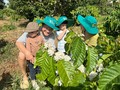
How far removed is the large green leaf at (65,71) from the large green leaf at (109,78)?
0.28 metres

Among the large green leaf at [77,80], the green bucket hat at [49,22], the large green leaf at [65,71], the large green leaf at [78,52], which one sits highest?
the green bucket hat at [49,22]

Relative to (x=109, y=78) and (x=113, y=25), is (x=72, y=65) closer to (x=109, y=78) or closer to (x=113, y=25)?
(x=109, y=78)

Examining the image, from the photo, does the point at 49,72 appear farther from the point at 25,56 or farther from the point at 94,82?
the point at 25,56

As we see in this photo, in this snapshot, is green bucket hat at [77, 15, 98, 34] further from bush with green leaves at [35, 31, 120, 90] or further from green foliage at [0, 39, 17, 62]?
green foliage at [0, 39, 17, 62]

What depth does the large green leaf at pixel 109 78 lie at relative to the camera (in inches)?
47.3

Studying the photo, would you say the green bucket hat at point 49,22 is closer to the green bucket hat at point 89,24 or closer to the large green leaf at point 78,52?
the green bucket hat at point 89,24

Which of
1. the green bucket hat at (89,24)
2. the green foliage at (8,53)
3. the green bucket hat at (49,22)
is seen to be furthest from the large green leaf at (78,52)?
the green foliage at (8,53)

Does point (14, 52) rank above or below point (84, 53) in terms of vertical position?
below

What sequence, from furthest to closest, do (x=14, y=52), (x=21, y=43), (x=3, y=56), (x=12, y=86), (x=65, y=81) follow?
Result: (x=14, y=52) < (x=3, y=56) < (x=12, y=86) < (x=21, y=43) < (x=65, y=81)

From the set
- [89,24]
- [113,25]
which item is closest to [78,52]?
[89,24]

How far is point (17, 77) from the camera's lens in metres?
5.33

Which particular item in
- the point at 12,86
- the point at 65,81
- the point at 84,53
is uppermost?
the point at 84,53

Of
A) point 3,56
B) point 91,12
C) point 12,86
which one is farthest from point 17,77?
point 91,12

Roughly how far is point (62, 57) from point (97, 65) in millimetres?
210
